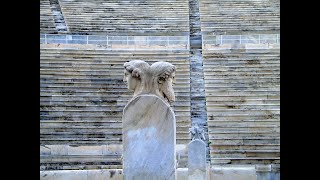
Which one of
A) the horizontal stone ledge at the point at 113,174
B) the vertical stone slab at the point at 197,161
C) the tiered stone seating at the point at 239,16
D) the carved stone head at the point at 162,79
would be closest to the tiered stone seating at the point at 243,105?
the tiered stone seating at the point at 239,16

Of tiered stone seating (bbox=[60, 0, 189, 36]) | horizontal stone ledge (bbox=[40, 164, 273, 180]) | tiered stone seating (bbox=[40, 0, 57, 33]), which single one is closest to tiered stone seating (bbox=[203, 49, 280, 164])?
tiered stone seating (bbox=[60, 0, 189, 36])

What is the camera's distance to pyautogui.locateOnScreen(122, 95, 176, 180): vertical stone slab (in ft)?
16.6

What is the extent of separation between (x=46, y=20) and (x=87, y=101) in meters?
6.08

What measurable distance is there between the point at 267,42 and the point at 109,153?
24.8 feet

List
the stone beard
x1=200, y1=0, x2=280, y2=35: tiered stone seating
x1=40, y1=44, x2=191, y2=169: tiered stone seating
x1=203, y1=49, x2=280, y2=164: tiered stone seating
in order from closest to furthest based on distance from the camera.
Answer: the stone beard, x1=40, y1=44, x2=191, y2=169: tiered stone seating, x1=203, y1=49, x2=280, y2=164: tiered stone seating, x1=200, y1=0, x2=280, y2=35: tiered stone seating

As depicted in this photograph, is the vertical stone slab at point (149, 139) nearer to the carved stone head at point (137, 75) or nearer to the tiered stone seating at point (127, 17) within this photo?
the carved stone head at point (137, 75)

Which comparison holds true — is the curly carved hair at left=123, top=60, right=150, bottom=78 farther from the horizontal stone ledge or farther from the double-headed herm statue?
the horizontal stone ledge

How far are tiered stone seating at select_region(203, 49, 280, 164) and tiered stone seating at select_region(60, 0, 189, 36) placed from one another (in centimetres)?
246

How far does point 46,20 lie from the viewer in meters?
21.6

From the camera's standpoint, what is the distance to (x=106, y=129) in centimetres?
1522

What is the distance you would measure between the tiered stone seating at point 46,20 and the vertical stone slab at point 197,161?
11.0 meters

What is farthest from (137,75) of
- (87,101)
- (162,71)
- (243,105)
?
(243,105)
